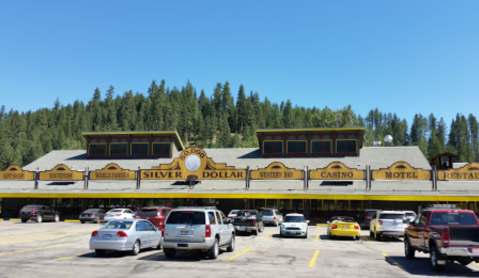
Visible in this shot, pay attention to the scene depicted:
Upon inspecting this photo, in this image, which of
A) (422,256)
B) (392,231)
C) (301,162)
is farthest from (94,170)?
(422,256)

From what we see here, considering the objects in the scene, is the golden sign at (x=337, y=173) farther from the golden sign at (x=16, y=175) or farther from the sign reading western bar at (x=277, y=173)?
the golden sign at (x=16, y=175)

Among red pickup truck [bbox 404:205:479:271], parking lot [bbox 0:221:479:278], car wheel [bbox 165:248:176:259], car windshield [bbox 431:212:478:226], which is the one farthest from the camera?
car wheel [bbox 165:248:176:259]

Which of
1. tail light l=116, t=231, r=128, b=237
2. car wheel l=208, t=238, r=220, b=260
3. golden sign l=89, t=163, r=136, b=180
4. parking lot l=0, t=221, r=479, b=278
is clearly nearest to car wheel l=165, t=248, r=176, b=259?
parking lot l=0, t=221, r=479, b=278

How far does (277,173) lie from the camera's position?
134 feet

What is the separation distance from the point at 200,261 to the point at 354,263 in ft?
18.0

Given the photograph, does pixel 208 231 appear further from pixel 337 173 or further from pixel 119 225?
pixel 337 173

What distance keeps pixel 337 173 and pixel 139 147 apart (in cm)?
2531

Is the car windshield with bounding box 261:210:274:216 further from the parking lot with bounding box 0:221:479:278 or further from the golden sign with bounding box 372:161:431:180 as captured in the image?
the parking lot with bounding box 0:221:479:278

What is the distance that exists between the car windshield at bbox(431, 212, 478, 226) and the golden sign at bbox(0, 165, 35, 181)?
42.0 m

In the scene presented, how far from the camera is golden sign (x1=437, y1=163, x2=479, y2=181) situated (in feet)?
128

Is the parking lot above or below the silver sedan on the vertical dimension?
below

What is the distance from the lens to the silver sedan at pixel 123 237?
50.0ft

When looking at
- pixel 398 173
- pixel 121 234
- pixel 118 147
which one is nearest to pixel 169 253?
pixel 121 234

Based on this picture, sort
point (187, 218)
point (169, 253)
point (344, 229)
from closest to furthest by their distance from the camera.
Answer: point (187, 218) → point (169, 253) → point (344, 229)
